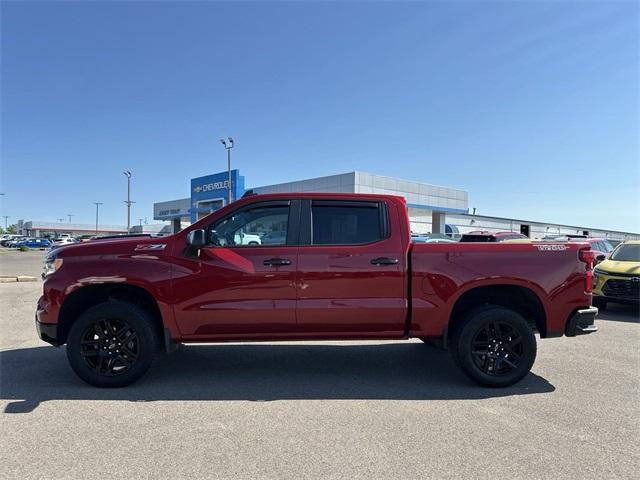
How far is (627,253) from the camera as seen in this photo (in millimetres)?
10445

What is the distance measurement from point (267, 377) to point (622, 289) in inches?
321

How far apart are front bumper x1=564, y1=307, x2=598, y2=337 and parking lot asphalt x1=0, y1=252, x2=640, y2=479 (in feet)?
1.95

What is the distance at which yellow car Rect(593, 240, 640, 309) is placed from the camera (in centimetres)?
903

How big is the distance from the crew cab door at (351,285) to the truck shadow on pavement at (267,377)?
0.61 metres

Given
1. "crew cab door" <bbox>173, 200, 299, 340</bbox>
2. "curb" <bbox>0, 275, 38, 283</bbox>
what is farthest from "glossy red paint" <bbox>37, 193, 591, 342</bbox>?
"curb" <bbox>0, 275, 38, 283</bbox>

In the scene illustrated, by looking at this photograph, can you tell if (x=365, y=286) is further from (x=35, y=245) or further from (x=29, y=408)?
(x=35, y=245)

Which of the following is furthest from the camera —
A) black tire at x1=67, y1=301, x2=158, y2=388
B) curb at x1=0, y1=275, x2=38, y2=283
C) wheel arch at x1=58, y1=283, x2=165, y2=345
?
curb at x1=0, y1=275, x2=38, y2=283

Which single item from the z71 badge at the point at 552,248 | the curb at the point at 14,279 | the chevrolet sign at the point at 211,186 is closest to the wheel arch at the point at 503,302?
the z71 badge at the point at 552,248

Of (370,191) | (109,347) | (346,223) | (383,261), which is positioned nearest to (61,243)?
(109,347)

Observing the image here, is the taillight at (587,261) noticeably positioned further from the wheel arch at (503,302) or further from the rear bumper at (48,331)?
the rear bumper at (48,331)

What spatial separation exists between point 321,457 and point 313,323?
160cm

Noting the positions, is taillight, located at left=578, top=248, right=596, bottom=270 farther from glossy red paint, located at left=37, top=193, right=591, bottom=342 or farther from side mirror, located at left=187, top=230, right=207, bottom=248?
side mirror, located at left=187, top=230, right=207, bottom=248

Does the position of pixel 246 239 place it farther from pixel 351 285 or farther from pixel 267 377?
pixel 267 377

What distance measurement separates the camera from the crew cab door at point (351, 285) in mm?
4520
